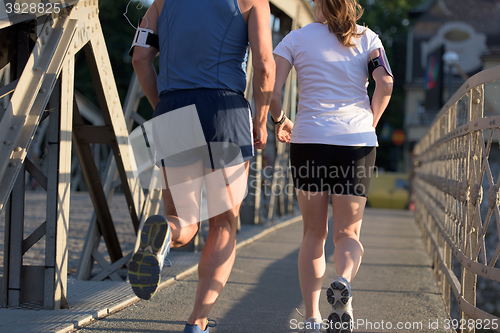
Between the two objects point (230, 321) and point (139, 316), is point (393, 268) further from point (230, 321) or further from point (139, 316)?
point (139, 316)

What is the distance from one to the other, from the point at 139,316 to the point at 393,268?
2.73 m

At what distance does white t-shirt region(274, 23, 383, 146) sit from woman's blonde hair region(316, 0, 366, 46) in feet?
0.13

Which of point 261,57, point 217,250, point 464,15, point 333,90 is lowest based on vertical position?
point 217,250

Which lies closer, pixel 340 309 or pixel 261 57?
pixel 340 309

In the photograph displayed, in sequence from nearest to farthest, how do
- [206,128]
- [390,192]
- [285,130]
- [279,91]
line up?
[206,128] < [279,91] < [285,130] < [390,192]

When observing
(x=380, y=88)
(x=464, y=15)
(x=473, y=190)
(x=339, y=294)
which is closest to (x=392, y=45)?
(x=464, y=15)

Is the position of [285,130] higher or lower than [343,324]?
higher

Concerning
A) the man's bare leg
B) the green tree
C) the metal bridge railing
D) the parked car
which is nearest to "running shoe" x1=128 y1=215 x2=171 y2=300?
the man's bare leg

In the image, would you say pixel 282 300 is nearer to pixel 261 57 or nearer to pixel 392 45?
pixel 261 57

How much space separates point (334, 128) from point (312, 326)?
966 millimetres

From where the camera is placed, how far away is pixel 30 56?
2.66m

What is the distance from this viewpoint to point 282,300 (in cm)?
358

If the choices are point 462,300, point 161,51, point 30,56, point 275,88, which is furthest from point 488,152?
point 30,56

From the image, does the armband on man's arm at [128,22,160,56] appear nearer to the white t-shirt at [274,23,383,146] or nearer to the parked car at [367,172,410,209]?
the white t-shirt at [274,23,383,146]
